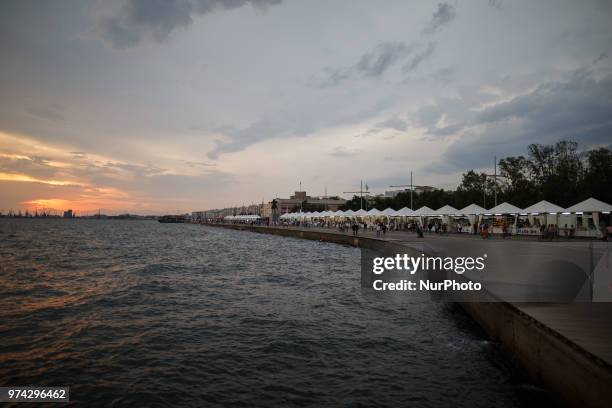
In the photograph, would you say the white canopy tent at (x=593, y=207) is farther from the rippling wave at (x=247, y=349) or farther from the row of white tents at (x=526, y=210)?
the rippling wave at (x=247, y=349)

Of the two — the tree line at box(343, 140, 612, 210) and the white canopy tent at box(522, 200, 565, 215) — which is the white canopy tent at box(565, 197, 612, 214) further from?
the tree line at box(343, 140, 612, 210)

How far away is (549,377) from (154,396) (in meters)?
6.82

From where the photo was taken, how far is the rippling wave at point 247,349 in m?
6.71

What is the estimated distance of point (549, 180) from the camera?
48.8m

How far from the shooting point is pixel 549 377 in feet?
20.0

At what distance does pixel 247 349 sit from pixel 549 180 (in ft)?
173

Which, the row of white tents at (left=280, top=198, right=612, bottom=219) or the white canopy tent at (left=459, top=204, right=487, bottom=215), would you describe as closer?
the row of white tents at (left=280, top=198, right=612, bottom=219)

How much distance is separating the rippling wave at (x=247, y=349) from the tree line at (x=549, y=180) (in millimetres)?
38517

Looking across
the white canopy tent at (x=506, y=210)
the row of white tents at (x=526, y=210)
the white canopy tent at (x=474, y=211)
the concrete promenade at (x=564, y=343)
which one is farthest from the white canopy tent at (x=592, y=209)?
the concrete promenade at (x=564, y=343)

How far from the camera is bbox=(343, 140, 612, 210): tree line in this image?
4091 cm

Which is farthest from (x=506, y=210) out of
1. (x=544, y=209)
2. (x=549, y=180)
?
(x=549, y=180)

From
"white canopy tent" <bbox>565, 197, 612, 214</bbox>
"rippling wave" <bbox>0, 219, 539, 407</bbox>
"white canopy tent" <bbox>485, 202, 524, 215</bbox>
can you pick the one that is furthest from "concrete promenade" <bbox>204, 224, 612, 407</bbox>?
"white canopy tent" <bbox>485, 202, 524, 215</bbox>

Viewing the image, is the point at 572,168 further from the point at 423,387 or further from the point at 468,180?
the point at 423,387

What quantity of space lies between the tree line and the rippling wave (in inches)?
1516
